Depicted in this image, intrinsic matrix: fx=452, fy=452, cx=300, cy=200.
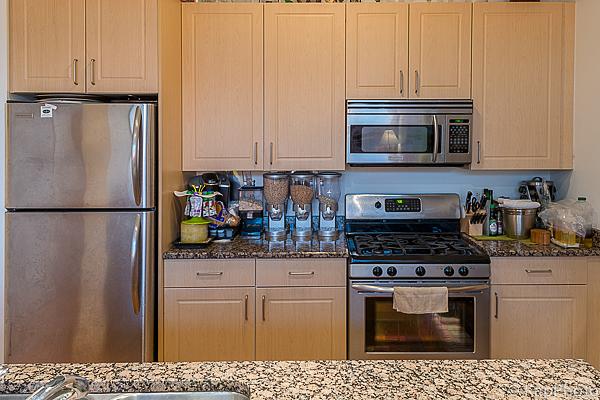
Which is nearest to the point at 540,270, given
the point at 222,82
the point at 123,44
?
the point at 222,82

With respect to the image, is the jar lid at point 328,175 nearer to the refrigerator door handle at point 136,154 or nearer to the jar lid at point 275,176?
the jar lid at point 275,176

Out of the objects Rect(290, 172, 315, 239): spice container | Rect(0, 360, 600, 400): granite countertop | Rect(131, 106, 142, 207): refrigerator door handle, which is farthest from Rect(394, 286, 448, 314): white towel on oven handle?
Rect(131, 106, 142, 207): refrigerator door handle

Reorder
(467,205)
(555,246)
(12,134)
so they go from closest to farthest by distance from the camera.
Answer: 1. (12,134)
2. (555,246)
3. (467,205)

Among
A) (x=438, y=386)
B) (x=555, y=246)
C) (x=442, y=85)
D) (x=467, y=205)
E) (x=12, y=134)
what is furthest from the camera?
(x=467, y=205)

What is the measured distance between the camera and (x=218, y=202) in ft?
9.04

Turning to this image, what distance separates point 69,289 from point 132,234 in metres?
0.42

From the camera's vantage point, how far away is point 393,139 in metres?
2.68

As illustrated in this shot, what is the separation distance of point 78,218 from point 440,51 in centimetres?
222

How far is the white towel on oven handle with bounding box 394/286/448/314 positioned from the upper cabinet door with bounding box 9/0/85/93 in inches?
79.9

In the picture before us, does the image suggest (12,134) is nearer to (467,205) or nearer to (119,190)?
(119,190)

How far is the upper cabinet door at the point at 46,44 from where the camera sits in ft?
7.77

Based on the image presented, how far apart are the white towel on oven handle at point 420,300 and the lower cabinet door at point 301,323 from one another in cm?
29

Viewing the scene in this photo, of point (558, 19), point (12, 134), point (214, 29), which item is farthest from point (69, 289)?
point (558, 19)

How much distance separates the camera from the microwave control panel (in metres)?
2.66
